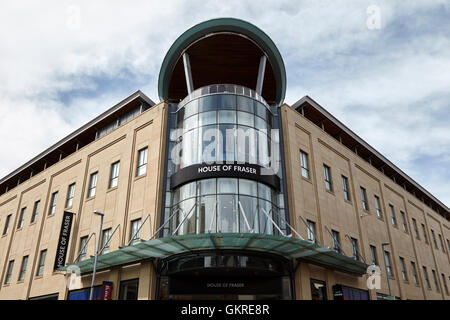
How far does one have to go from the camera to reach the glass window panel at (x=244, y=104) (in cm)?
2430

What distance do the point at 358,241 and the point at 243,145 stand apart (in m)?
13.2

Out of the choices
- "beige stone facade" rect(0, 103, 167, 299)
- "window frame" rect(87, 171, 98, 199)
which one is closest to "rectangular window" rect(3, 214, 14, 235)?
"beige stone facade" rect(0, 103, 167, 299)

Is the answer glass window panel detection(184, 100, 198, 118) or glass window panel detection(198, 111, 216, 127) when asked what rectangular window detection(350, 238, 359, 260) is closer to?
glass window panel detection(198, 111, 216, 127)

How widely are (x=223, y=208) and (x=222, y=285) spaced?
414cm

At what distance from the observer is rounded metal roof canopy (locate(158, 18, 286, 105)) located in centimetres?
2755

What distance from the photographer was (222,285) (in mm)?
20391

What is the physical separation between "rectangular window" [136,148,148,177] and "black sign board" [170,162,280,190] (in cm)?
371

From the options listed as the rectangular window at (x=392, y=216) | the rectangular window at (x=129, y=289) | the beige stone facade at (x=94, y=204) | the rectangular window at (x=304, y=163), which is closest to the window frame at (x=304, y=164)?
the rectangular window at (x=304, y=163)

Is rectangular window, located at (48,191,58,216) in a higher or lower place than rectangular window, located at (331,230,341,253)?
higher

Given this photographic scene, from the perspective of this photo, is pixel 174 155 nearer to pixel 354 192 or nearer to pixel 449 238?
pixel 354 192

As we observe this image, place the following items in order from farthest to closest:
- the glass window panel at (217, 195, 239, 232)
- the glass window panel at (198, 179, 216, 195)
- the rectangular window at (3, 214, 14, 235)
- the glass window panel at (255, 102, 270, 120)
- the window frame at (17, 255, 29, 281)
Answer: the rectangular window at (3, 214, 14, 235) → the window frame at (17, 255, 29, 281) → the glass window panel at (255, 102, 270, 120) → the glass window panel at (198, 179, 216, 195) → the glass window panel at (217, 195, 239, 232)

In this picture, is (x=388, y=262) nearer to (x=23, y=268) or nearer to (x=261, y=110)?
(x=261, y=110)

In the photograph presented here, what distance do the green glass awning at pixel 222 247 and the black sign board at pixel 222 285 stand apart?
173cm
